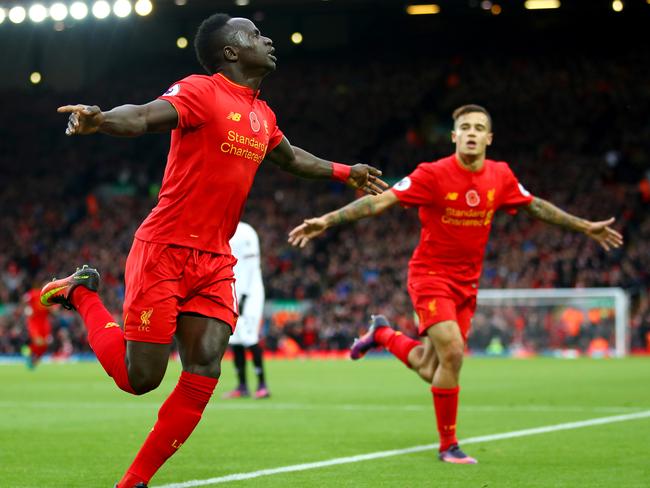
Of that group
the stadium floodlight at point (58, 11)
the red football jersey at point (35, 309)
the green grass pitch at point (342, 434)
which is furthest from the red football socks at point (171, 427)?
the stadium floodlight at point (58, 11)

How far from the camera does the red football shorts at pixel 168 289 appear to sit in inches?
220

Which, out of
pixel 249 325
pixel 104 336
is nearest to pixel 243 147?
pixel 104 336

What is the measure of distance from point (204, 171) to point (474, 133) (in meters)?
2.98

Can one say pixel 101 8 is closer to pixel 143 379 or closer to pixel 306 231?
pixel 306 231

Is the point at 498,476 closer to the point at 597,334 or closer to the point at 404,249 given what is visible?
the point at 597,334

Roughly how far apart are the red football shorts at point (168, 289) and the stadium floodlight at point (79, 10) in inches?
922

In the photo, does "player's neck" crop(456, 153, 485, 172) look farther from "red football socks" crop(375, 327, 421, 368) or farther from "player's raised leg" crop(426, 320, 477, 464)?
"red football socks" crop(375, 327, 421, 368)

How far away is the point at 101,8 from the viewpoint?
28.0m

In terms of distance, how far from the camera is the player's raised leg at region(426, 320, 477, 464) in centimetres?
775

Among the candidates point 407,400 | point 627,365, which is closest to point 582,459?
point 407,400

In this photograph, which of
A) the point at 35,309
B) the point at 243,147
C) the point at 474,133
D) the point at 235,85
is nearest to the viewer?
the point at 243,147

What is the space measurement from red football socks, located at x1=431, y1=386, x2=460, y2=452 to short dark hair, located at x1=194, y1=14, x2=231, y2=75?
9.97 ft

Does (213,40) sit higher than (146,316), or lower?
higher

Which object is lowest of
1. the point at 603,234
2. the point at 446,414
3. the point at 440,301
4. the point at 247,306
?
the point at 446,414
